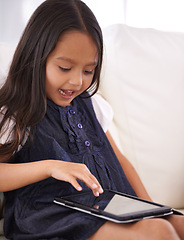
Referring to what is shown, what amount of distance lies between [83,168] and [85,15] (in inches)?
15.9

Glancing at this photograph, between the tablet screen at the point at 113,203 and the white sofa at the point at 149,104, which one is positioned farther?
the white sofa at the point at 149,104

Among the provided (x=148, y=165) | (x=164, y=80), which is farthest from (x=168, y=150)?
(x=164, y=80)

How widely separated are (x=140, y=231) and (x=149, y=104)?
26.9 inches

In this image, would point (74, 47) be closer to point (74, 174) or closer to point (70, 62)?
point (70, 62)

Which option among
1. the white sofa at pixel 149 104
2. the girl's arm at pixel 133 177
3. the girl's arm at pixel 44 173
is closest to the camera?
the girl's arm at pixel 44 173

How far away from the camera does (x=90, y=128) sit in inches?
41.8

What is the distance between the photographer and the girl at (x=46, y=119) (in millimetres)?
843

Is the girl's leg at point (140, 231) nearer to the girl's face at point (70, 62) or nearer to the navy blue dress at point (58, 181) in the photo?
the navy blue dress at point (58, 181)

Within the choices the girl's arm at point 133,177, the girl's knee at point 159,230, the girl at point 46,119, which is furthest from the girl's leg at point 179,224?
the girl's arm at point 133,177

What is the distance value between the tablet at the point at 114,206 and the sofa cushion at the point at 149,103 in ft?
1.43

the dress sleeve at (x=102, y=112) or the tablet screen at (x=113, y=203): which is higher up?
the dress sleeve at (x=102, y=112)

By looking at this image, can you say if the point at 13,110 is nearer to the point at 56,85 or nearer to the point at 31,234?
the point at 56,85

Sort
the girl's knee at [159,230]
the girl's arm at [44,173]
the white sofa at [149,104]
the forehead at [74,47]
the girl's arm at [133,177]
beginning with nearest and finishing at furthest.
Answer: the girl's knee at [159,230] < the girl's arm at [44,173] < the forehead at [74,47] < the girl's arm at [133,177] < the white sofa at [149,104]

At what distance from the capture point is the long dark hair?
896 millimetres
